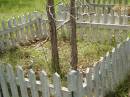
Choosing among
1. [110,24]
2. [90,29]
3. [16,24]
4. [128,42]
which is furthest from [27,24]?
[128,42]

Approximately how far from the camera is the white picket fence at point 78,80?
4.23 meters

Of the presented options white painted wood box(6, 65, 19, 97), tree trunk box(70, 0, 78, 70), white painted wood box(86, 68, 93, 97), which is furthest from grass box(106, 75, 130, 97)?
white painted wood box(6, 65, 19, 97)

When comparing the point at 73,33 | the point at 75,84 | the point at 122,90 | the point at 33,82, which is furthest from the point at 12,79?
the point at 122,90

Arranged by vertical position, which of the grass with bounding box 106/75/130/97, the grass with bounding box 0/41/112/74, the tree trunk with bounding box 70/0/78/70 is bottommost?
the grass with bounding box 106/75/130/97

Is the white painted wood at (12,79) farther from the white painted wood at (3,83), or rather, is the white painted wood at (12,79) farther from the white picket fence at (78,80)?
the white painted wood at (3,83)

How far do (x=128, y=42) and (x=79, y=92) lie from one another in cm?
188

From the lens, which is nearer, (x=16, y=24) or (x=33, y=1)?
(x=16, y=24)

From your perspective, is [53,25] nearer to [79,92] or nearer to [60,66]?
[60,66]

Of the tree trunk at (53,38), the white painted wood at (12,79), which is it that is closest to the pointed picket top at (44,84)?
the white painted wood at (12,79)

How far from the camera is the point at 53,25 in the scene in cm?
606

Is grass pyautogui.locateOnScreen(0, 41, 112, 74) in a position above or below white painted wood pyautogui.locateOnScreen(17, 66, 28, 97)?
below

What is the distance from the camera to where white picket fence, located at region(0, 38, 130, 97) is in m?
4.23

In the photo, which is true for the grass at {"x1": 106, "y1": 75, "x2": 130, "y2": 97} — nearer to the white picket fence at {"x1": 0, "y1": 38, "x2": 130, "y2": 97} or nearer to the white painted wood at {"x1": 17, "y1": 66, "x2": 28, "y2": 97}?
the white picket fence at {"x1": 0, "y1": 38, "x2": 130, "y2": 97}

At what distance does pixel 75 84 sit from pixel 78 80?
0.30 ft
